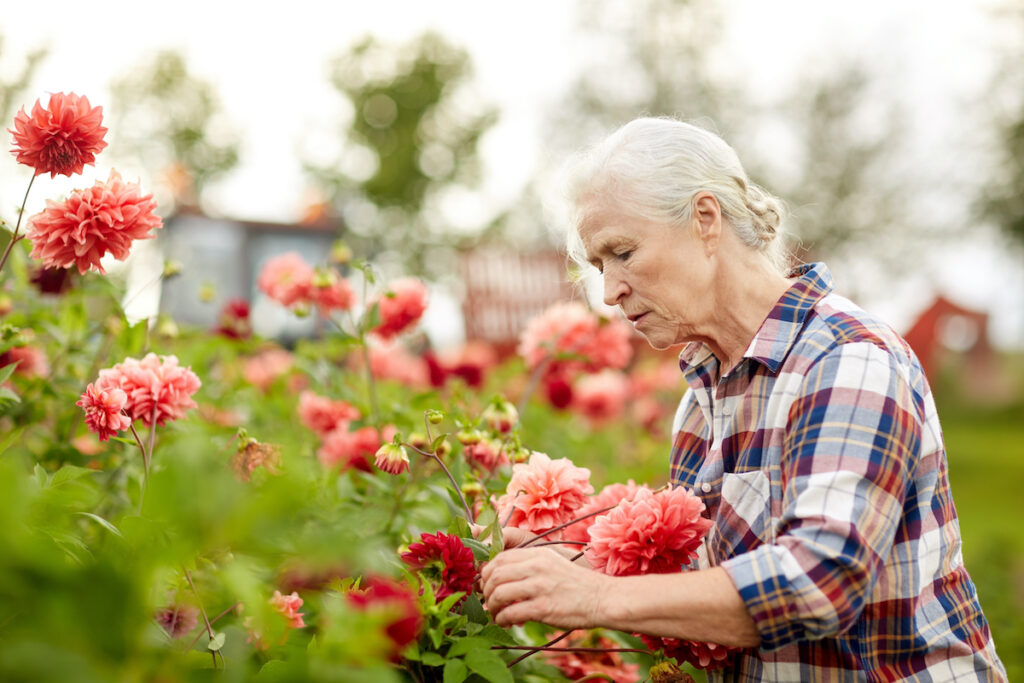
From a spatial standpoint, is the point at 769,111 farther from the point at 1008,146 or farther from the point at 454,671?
the point at 454,671

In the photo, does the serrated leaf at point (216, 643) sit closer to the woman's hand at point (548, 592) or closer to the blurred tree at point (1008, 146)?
the woman's hand at point (548, 592)

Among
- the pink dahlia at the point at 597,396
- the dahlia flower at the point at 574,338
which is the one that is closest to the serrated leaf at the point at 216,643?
the dahlia flower at the point at 574,338

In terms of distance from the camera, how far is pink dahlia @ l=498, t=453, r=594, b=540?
1425mm

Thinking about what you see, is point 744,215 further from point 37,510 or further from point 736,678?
point 37,510

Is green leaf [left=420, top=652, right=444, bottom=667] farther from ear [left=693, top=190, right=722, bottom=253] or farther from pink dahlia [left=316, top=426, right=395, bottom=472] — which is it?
pink dahlia [left=316, top=426, right=395, bottom=472]

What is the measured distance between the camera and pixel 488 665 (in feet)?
3.97

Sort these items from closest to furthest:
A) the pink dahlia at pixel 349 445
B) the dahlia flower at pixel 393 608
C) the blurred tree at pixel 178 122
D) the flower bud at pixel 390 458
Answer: the dahlia flower at pixel 393 608 → the flower bud at pixel 390 458 → the pink dahlia at pixel 349 445 → the blurred tree at pixel 178 122

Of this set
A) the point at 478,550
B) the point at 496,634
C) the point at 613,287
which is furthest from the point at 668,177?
the point at 496,634

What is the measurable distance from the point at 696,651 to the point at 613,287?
64cm

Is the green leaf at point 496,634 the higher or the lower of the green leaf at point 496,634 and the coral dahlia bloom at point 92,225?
the lower

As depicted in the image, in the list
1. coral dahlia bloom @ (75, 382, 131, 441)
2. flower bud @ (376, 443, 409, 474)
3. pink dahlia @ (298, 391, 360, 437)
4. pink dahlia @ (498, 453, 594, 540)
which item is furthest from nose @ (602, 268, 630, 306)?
pink dahlia @ (298, 391, 360, 437)

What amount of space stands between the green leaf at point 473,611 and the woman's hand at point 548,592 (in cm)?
14

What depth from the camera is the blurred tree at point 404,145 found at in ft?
74.6

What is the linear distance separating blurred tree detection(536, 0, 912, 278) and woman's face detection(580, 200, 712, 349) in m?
12.0
